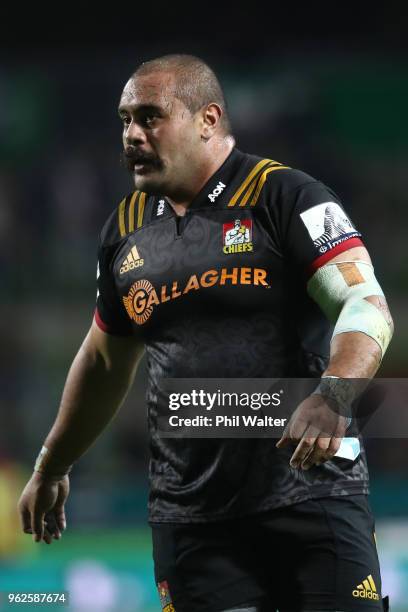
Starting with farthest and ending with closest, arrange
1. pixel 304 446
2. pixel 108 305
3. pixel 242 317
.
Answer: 1. pixel 108 305
2. pixel 242 317
3. pixel 304 446

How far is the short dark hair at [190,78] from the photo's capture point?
3475mm

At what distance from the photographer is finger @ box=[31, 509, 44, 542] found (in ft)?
12.7

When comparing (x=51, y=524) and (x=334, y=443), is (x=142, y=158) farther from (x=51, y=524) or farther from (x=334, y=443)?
(x=51, y=524)

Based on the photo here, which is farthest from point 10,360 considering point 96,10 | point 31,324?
point 96,10

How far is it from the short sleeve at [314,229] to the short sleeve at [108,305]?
723 millimetres

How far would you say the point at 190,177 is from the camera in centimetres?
349

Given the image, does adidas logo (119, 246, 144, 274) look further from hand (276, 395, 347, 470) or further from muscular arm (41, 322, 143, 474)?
hand (276, 395, 347, 470)

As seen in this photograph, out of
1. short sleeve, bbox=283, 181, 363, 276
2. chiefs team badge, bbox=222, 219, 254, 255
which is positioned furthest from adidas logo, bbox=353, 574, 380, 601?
chiefs team badge, bbox=222, 219, 254, 255

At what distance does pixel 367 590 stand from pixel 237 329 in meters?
0.82

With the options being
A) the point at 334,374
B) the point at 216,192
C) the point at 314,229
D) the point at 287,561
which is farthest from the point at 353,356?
the point at 216,192

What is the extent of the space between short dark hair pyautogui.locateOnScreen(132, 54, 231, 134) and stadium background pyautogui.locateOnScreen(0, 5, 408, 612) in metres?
9.42

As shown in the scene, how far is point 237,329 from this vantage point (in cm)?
326

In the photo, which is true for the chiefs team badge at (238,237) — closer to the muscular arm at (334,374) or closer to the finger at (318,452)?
the muscular arm at (334,374)

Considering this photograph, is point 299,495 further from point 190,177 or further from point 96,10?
point 96,10
